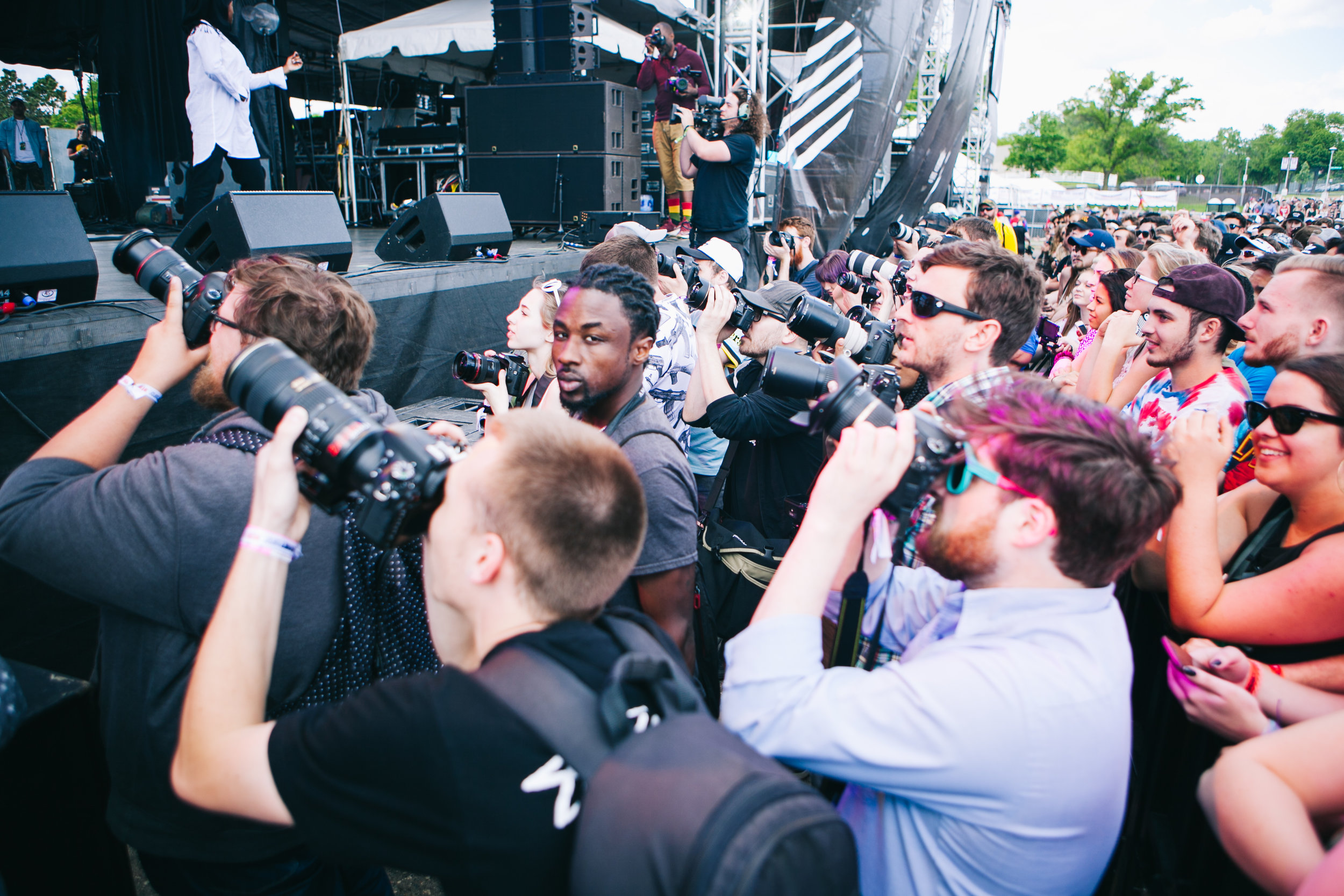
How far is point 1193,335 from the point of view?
114 inches

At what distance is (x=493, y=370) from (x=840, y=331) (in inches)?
50.2

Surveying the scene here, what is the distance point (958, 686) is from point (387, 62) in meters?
14.3

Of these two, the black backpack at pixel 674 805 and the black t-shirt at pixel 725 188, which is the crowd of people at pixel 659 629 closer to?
the black backpack at pixel 674 805

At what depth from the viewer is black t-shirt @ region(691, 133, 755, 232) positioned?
618cm

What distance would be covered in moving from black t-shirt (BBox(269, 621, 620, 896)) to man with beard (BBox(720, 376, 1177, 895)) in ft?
1.06

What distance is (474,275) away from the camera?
5043mm

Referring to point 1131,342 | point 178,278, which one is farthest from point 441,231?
point 1131,342

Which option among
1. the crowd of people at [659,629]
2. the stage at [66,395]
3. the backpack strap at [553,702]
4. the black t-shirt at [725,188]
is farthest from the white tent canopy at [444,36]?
the backpack strap at [553,702]

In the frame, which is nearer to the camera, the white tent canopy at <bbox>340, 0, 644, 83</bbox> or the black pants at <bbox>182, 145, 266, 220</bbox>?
the black pants at <bbox>182, 145, 266, 220</bbox>

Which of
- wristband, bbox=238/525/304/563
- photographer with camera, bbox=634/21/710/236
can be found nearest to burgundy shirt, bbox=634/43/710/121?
photographer with camera, bbox=634/21/710/236

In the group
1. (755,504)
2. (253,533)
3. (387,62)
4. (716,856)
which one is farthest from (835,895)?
(387,62)

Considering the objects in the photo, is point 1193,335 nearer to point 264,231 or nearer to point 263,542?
point 263,542

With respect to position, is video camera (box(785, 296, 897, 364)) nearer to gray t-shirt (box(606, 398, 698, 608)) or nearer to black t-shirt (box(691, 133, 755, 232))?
gray t-shirt (box(606, 398, 698, 608))

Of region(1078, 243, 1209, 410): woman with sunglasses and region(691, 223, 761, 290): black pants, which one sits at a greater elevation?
region(691, 223, 761, 290): black pants
